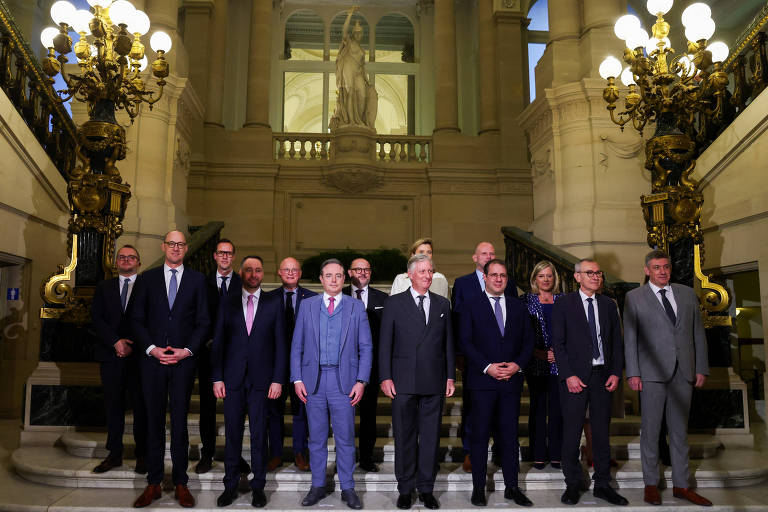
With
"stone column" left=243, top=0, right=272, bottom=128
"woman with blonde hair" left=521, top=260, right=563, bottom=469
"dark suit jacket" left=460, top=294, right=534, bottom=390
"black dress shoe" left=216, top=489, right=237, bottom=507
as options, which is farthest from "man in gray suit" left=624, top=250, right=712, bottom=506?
"stone column" left=243, top=0, right=272, bottom=128

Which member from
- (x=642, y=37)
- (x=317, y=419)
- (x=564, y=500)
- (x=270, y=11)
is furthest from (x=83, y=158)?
(x=270, y=11)

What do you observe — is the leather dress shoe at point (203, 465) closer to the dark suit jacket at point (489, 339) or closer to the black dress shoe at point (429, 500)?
the black dress shoe at point (429, 500)

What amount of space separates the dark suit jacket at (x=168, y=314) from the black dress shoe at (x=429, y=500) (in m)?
1.96

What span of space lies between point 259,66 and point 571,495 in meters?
13.9

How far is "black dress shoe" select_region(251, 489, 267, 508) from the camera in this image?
4.54 metres

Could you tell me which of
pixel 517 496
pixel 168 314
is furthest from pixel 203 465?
pixel 517 496

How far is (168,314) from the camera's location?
4699 mm

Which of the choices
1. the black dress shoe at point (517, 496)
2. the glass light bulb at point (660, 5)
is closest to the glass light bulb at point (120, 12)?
the glass light bulb at point (660, 5)

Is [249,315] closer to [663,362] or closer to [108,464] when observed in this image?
[108,464]

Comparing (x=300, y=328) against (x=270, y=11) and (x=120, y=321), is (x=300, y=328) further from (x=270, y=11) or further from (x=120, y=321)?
(x=270, y=11)

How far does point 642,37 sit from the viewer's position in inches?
286

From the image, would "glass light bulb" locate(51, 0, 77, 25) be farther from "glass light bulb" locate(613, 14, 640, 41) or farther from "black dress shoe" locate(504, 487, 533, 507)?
"black dress shoe" locate(504, 487, 533, 507)

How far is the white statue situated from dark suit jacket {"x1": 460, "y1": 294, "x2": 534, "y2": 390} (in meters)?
11.0

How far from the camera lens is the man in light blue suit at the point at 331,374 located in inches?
180
